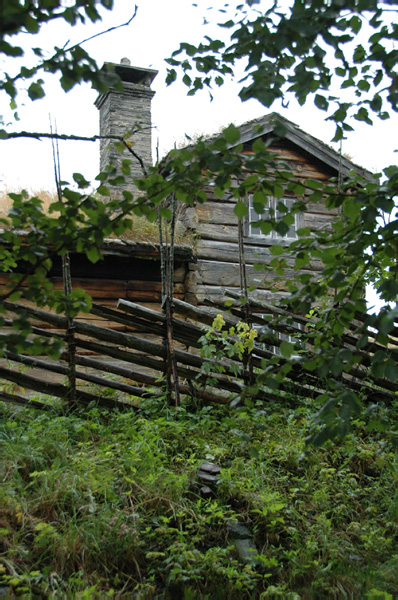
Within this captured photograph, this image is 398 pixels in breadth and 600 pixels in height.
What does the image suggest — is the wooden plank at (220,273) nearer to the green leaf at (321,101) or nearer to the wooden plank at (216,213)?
the wooden plank at (216,213)

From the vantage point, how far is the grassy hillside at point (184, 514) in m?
2.85

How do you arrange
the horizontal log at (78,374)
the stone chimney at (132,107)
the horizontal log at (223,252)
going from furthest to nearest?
the stone chimney at (132,107) < the horizontal log at (223,252) < the horizontal log at (78,374)

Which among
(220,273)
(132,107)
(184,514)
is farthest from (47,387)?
(132,107)

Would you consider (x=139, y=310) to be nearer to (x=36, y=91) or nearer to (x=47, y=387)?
(x=47, y=387)

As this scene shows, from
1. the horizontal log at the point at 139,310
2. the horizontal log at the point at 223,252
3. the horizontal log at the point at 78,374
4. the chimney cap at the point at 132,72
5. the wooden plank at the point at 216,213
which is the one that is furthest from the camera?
the chimney cap at the point at 132,72

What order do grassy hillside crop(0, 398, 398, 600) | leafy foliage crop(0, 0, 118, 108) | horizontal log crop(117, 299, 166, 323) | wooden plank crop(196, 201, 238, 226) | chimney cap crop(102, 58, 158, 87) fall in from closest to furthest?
1. leafy foliage crop(0, 0, 118, 108)
2. grassy hillside crop(0, 398, 398, 600)
3. horizontal log crop(117, 299, 166, 323)
4. wooden plank crop(196, 201, 238, 226)
5. chimney cap crop(102, 58, 158, 87)

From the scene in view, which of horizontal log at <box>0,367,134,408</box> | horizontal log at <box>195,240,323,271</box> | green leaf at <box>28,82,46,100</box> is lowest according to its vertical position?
horizontal log at <box>0,367,134,408</box>

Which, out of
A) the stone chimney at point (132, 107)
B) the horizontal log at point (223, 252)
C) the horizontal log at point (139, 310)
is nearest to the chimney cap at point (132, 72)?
the stone chimney at point (132, 107)

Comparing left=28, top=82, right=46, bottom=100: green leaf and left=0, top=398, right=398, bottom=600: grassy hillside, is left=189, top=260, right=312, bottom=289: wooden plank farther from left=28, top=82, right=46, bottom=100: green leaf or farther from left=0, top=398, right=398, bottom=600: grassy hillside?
left=28, top=82, right=46, bottom=100: green leaf

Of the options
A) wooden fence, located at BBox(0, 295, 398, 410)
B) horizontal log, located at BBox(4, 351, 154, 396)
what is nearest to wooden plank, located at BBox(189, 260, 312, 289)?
wooden fence, located at BBox(0, 295, 398, 410)

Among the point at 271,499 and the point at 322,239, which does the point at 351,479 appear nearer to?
the point at 271,499

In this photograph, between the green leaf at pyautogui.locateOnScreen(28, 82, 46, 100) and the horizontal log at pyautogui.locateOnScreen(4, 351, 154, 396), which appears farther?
the horizontal log at pyautogui.locateOnScreen(4, 351, 154, 396)

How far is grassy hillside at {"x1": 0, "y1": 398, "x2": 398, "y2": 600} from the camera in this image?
2852 mm

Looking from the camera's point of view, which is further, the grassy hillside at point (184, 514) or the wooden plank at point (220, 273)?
the wooden plank at point (220, 273)
